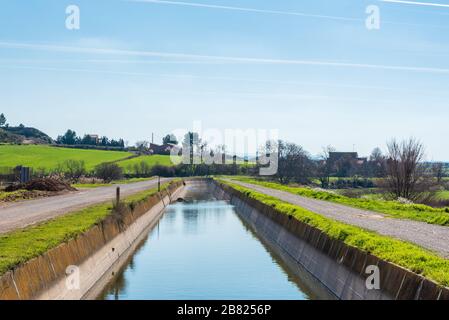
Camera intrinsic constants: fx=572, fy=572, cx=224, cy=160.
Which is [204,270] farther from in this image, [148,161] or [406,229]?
[148,161]

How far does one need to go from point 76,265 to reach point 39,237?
180 cm

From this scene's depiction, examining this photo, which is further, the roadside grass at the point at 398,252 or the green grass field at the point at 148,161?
the green grass field at the point at 148,161

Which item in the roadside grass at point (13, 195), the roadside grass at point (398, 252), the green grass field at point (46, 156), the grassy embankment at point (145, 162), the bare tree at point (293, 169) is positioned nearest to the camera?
the roadside grass at point (398, 252)

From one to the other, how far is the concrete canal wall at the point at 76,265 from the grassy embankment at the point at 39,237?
0.24 metres

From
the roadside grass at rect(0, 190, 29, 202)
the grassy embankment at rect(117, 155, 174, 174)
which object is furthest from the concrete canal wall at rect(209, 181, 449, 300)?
the grassy embankment at rect(117, 155, 174, 174)

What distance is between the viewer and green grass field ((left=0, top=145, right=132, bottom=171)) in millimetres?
149625

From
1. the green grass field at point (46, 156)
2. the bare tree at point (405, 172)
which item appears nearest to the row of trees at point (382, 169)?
the bare tree at point (405, 172)

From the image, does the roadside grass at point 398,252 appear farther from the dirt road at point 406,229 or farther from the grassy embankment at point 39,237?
the grassy embankment at point 39,237

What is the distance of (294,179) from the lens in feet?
454

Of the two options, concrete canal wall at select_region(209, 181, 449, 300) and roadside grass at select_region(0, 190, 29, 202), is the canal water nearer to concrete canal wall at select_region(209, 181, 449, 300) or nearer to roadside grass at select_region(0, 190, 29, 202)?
concrete canal wall at select_region(209, 181, 449, 300)

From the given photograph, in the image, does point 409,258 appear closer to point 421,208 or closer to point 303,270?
point 303,270

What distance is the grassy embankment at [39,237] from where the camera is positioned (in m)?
17.1

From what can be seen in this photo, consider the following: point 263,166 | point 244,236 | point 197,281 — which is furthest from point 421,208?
point 263,166

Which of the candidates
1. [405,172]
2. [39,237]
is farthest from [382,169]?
[39,237]
